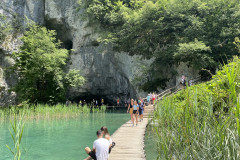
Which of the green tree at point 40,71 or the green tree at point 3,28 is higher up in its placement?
the green tree at point 3,28

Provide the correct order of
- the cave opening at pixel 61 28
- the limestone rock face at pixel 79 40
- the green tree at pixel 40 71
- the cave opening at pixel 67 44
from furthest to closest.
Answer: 1. the cave opening at pixel 67 44
2. the cave opening at pixel 61 28
3. the limestone rock face at pixel 79 40
4. the green tree at pixel 40 71

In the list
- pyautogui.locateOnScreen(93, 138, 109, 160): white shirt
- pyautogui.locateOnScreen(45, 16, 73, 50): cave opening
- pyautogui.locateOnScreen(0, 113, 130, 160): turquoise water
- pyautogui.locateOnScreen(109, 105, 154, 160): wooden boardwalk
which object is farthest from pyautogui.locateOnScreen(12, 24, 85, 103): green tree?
pyautogui.locateOnScreen(93, 138, 109, 160): white shirt

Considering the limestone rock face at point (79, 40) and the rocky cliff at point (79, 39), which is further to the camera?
the limestone rock face at point (79, 40)

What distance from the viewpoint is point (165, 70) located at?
67.2 feet

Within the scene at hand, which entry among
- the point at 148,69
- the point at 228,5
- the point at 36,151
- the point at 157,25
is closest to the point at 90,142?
the point at 36,151

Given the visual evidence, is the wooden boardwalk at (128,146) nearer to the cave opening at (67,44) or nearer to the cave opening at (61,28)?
the cave opening at (61,28)

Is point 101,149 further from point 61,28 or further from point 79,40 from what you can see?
point 61,28

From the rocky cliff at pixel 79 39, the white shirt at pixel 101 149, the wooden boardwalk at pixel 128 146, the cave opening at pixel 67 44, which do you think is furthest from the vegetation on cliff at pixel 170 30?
the white shirt at pixel 101 149

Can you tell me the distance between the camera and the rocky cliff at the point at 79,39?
2388 centimetres

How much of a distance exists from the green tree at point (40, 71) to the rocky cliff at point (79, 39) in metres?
3.56

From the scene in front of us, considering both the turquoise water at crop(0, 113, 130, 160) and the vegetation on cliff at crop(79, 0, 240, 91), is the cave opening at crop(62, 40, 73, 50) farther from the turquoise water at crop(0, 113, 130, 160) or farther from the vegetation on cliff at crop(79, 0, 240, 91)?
the turquoise water at crop(0, 113, 130, 160)

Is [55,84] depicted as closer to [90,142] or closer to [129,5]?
[129,5]

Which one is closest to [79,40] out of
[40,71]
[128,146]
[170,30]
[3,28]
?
[40,71]

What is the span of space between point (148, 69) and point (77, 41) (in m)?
10.0
